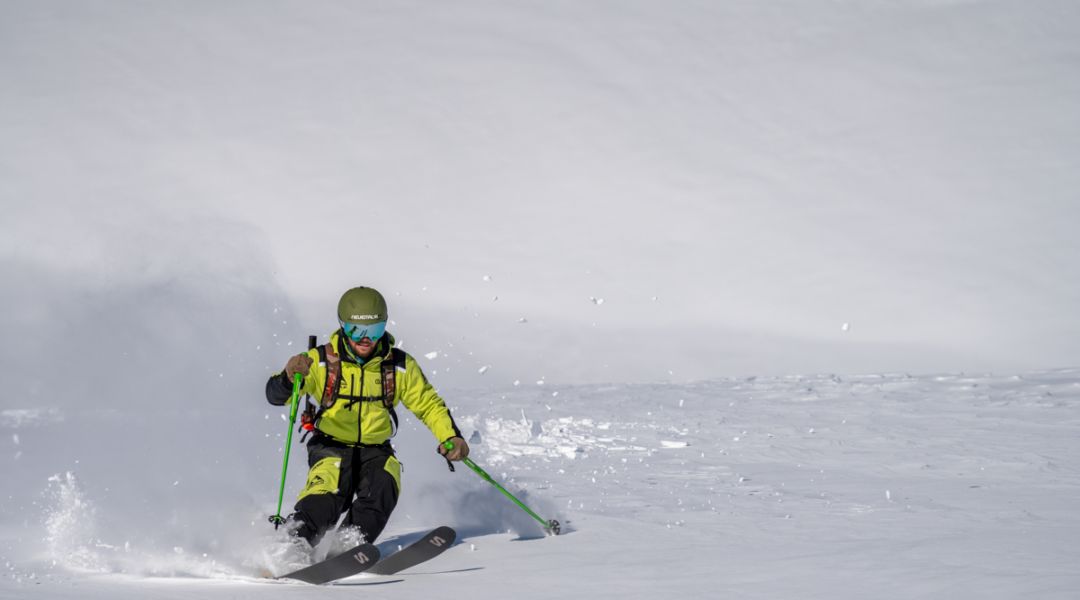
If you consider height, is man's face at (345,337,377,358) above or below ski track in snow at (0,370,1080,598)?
above

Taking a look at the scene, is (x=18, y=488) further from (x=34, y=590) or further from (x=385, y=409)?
(x=34, y=590)

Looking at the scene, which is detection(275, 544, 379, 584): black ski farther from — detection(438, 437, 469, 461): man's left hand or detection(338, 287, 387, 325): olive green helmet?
detection(338, 287, 387, 325): olive green helmet

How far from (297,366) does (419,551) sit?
3.97 ft

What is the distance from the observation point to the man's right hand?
5883 mm

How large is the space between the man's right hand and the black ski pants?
0.55 meters

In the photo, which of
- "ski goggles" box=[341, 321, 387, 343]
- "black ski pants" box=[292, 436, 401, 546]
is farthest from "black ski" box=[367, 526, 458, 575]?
"ski goggles" box=[341, 321, 387, 343]

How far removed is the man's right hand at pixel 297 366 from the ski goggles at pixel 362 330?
0.88 ft

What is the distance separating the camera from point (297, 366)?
5.88 meters

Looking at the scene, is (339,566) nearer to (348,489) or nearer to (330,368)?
(348,489)

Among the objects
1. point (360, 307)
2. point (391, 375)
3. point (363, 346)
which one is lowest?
point (391, 375)

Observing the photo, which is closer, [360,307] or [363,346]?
[360,307]

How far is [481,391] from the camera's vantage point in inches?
556

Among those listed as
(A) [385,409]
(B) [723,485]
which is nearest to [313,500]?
(A) [385,409]

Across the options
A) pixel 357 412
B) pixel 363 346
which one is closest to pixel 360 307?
pixel 363 346
